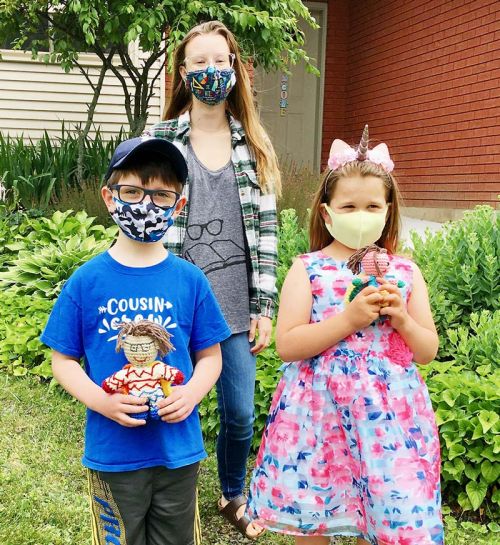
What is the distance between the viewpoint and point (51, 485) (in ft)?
10.9

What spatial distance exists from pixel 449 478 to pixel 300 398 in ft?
4.78

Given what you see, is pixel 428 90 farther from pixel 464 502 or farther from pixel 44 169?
pixel 464 502

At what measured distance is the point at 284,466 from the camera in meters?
2.11

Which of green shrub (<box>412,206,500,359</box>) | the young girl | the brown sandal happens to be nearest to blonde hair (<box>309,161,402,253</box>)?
the young girl

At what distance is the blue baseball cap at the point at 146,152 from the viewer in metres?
1.92

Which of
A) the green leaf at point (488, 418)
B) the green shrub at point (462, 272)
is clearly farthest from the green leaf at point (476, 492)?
the green shrub at point (462, 272)

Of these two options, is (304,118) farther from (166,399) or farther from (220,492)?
(166,399)

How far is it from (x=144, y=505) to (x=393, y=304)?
0.93 meters

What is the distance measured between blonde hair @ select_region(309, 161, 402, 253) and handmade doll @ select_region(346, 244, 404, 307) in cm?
25

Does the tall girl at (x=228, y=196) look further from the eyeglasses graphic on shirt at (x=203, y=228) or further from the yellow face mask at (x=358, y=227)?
the yellow face mask at (x=358, y=227)

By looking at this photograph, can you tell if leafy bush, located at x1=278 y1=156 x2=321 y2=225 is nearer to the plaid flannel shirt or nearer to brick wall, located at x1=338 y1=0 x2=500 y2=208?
brick wall, located at x1=338 y1=0 x2=500 y2=208

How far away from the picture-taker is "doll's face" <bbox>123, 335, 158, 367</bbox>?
1.77m

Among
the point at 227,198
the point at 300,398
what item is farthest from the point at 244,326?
the point at 300,398

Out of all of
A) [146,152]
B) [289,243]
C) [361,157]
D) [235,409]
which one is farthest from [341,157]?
[289,243]
